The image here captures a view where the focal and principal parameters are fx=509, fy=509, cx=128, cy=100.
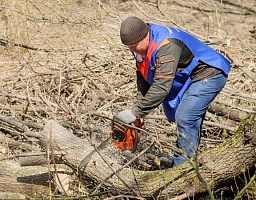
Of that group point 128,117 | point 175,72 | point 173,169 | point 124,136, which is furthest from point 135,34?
point 173,169

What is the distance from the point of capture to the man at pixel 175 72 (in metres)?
4.20

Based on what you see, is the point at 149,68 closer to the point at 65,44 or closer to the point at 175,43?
the point at 175,43

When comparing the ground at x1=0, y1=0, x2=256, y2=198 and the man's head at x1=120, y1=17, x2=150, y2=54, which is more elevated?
the man's head at x1=120, y1=17, x2=150, y2=54

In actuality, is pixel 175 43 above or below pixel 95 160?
above

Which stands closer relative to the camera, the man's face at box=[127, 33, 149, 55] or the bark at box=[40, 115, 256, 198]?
the bark at box=[40, 115, 256, 198]

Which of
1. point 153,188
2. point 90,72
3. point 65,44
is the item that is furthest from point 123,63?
point 153,188

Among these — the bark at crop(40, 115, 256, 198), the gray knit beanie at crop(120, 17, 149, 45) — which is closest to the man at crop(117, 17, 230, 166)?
the gray knit beanie at crop(120, 17, 149, 45)

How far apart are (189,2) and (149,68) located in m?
6.04

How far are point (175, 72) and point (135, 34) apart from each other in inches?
18.3

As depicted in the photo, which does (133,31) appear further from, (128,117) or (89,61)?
(89,61)

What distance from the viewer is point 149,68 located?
4410mm

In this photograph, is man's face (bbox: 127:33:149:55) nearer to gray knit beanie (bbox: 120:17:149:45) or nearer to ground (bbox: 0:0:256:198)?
gray knit beanie (bbox: 120:17:149:45)

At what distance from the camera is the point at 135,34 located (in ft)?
13.7

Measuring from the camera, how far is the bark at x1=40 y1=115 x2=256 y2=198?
12.8ft
